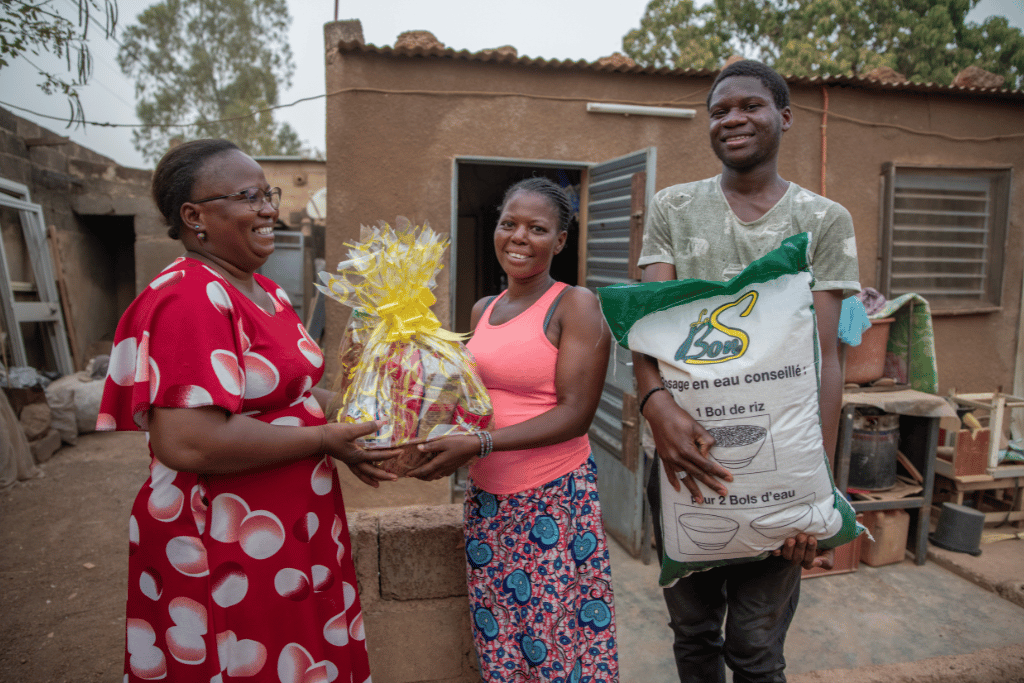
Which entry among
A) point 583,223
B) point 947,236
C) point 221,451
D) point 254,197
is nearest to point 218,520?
point 221,451

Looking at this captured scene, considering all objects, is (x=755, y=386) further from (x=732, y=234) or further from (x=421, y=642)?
(x=421, y=642)

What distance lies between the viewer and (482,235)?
9.06 meters

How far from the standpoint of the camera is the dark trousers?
5.41 feet

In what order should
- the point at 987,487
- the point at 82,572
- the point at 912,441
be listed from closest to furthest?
the point at 82,572 → the point at 912,441 → the point at 987,487

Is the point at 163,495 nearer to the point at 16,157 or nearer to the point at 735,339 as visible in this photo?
the point at 735,339

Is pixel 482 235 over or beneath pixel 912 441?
over

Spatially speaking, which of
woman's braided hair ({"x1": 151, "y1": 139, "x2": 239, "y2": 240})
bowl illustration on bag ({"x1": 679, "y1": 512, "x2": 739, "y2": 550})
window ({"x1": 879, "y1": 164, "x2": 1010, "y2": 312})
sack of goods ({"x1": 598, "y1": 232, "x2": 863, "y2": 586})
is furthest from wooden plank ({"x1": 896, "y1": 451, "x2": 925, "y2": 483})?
woman's braided hair ({"x1": 151, "y1": 139, "x2": 239, "y2": 240})

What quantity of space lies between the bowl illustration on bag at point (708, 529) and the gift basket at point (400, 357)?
606 mm

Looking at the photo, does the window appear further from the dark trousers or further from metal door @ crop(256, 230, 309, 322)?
metal door @ crop(256, 230, 309, 322)

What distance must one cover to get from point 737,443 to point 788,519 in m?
0.24

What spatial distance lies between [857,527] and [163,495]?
176 cm

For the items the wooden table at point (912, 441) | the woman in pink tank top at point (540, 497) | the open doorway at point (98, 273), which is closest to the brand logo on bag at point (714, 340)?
the woman in pink tank top at point (540, 497)

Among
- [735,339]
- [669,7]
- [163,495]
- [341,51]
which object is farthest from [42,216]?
[669,7]

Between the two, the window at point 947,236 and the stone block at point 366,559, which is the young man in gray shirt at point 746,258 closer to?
the stone block at point 366,559
